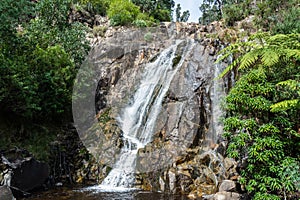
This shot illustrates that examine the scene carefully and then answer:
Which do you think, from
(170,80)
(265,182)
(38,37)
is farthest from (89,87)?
(265,182)

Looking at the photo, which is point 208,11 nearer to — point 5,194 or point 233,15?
point 233,15

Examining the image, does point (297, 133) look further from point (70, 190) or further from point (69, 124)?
point (69, 124)

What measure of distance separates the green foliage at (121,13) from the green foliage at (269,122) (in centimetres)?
1886

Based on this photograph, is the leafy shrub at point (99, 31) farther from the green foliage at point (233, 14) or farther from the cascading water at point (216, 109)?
the cascading water at point (216, 109)

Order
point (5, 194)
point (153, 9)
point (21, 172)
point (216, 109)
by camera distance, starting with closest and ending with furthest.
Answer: point (5, 194), point (21, 172), point (216, 109), point (153, 9)

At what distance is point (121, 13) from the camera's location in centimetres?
2347

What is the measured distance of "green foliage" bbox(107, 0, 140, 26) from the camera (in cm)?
2316

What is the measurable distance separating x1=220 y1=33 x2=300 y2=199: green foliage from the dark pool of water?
9.52ft

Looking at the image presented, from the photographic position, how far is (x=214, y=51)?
521 inches

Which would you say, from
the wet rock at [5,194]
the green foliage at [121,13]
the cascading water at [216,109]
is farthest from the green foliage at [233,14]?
the wet rock at [5,194]

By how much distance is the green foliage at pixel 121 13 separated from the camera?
912 inches

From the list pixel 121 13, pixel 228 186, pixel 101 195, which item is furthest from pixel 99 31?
pixel 228 186

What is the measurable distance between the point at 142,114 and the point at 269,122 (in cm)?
759

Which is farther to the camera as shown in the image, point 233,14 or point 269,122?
point 233,14
